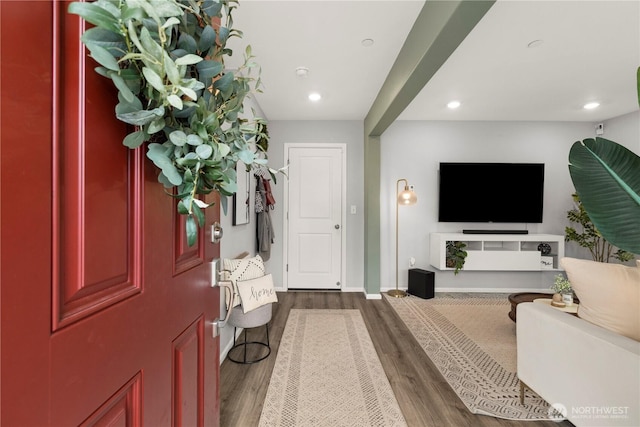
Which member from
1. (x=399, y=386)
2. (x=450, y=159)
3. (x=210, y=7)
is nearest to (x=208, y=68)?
(x=210, y=7)

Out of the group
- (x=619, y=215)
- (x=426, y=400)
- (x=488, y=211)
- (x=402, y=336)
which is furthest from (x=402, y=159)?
(x=619, y=215)

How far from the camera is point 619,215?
82cm

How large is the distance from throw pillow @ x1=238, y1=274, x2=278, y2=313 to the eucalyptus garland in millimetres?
1471

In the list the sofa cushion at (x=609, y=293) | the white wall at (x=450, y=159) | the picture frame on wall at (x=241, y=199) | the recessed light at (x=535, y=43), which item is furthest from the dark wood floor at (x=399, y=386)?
the recessed light at (x=535, y=43)

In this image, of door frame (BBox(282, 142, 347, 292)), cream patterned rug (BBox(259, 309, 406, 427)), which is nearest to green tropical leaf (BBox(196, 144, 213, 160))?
cream patterned rug (BBox(259, 309, 406, 427))

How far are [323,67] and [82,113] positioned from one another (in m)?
2.47

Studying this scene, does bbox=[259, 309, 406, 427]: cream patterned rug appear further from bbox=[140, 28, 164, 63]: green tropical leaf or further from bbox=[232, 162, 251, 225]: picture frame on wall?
bbox=[140, 28, 164, 63]: green tropical leaf

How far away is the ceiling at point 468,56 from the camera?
1925 millimetres

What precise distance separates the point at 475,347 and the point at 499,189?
8.14 feet

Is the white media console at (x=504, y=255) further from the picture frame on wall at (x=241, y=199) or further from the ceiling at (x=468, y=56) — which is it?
the picture frame on wall at (x=241, y=199)

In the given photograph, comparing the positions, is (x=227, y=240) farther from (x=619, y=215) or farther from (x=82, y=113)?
(x=619, y=215)

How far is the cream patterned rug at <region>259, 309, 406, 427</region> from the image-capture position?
166cm

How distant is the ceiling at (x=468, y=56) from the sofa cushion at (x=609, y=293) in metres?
1.65

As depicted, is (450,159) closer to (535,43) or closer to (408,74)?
(535,43)
